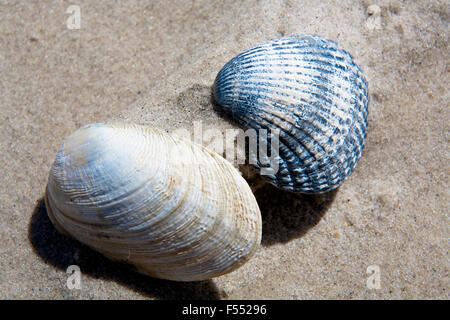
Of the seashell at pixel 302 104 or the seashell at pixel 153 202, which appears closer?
the seashell at pixel 153 202

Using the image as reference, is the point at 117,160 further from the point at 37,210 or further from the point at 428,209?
the point at 428,209

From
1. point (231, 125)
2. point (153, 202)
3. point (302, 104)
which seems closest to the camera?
point (153, 202)

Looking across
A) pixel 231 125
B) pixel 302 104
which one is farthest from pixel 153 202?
pixel 302 104

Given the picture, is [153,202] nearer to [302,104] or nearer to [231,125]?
[231,125]

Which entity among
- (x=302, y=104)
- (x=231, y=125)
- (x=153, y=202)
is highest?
(x=302, y=104)

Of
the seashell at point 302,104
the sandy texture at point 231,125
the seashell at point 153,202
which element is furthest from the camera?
the sandy texture at point 231,125

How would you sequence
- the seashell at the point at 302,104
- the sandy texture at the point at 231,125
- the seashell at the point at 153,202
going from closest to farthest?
1. the seashell at the point at 153,202
2. the seashell at the point at 302,104
3. the sandy texture at the point at 231,125
